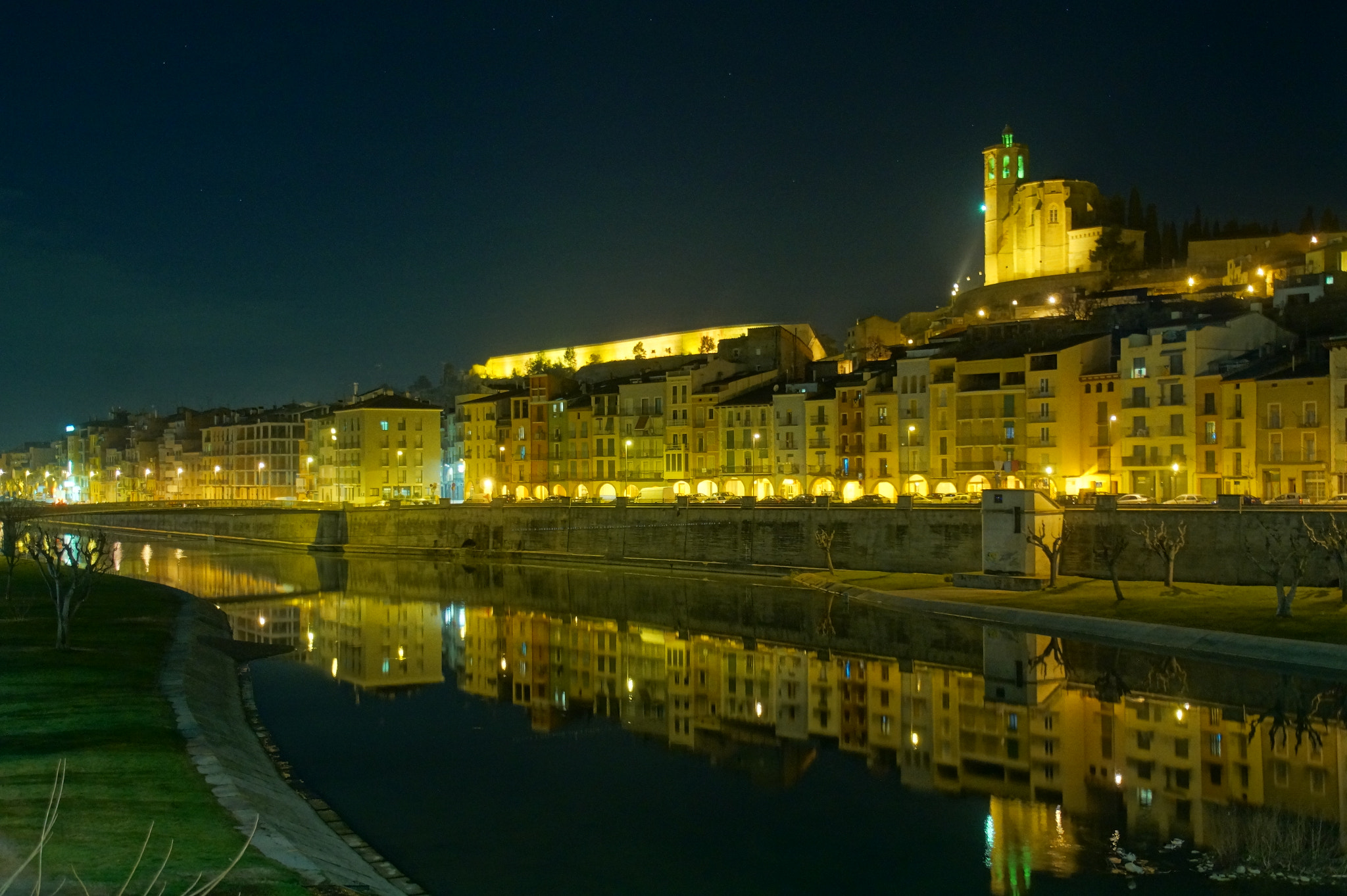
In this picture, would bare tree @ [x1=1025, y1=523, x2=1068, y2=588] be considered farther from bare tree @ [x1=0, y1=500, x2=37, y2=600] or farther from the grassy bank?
bare tree @ [x1=0, y1=500, x2=37, y2=600]

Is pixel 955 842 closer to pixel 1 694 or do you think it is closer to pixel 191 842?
pixel 191 842

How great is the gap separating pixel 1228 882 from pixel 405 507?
78.6 meters

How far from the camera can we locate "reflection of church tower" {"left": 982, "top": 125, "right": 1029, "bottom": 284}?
142000mm

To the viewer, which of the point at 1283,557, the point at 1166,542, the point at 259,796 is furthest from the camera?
the point at 1166,542

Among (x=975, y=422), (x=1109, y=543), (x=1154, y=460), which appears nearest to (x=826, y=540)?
(x=1109, y=543)

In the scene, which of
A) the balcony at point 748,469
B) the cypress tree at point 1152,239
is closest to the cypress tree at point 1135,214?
the cypress tree at point 1152,239

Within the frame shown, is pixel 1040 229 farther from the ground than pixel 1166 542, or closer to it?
farther from the ground

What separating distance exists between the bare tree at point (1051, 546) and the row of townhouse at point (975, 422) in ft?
35.4

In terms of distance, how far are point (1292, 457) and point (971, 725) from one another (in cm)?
3636

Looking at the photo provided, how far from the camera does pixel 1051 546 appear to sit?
173 ft

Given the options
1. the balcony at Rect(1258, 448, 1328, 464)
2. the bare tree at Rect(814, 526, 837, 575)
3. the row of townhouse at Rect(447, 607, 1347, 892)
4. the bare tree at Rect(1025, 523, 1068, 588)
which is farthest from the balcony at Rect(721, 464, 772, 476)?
the row of townhouse at Rect(447, 607, 1347, 892)

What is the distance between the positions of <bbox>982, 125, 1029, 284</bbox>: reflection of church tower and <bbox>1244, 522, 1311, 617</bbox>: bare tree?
98.0 metres

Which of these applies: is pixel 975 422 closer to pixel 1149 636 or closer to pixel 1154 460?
pixel 1154 460

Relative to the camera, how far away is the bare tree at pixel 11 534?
144 ft
